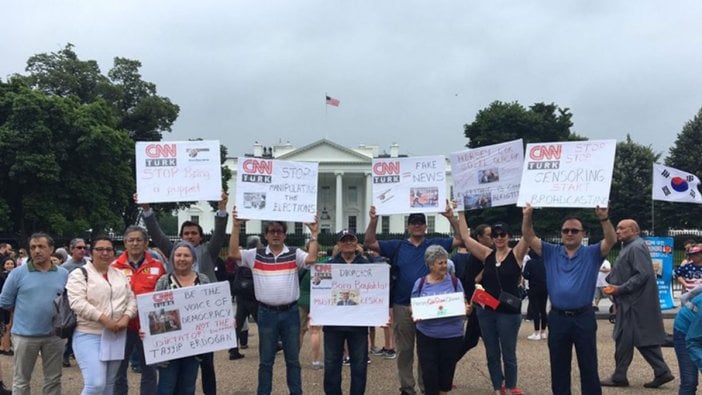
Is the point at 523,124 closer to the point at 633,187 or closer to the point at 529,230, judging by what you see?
the point at 633,187

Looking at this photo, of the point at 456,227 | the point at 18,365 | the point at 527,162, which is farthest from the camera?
the point at 456,227

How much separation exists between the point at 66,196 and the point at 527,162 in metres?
34.3

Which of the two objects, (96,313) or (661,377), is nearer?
(96,313)

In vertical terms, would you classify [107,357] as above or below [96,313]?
below

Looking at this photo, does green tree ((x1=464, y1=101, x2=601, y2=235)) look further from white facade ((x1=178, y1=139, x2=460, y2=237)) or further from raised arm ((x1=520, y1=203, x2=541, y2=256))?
raised arm ((x1=520, y1=203, x2=541, y2=256))

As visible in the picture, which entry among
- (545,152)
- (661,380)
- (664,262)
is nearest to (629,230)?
(661,380)

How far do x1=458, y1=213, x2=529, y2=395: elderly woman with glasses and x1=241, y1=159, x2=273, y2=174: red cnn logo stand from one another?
2400 millimetres

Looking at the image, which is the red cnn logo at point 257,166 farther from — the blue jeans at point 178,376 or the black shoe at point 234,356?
the black shoe at point 234,356

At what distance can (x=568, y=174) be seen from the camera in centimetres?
622

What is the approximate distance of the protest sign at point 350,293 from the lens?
6.32 m

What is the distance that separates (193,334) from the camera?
5547 millimetres

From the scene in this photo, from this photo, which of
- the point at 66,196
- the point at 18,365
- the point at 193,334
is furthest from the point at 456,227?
the point at 66,196

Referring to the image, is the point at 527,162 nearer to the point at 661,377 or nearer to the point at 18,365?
the point at 661,377

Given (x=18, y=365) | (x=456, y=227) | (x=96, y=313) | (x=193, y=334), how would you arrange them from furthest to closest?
(x=456, y=227), (x=18, y=365), (x=193, y=334), (x=96, y=313)
